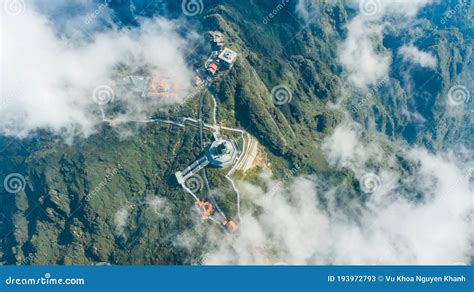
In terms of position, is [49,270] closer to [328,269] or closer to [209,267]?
[209,267]

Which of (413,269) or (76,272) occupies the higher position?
(413,269)

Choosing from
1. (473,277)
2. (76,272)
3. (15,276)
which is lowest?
(15,276)

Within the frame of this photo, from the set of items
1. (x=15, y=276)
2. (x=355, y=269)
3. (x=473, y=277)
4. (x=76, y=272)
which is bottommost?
(x=15, y=276)

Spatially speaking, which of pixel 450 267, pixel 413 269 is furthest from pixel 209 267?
pixel 450 267

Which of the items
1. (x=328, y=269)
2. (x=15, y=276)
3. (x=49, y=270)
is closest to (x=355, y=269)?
(x=328, y=269)

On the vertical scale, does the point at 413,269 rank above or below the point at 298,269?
above

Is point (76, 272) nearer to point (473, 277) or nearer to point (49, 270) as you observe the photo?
point (49, 270)

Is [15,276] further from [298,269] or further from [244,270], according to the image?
[298,269]
